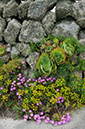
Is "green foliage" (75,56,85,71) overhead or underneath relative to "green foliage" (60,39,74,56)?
underneath

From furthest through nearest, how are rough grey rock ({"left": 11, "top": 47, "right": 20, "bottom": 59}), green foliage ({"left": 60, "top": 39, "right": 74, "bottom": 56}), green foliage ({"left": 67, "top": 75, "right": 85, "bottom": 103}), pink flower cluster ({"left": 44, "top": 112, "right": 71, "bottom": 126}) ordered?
rough grey rock ({"left": 11, "top": 47, "right": 20, "bottom": 59}) → green foliage ({"left": 60, "top": 39, "right": 74, "bottom": 56}) → green foliage ({"left": 67, "top": 75, "right": 85, "bottom": 103}) → pink flower cluster ({"left": 44, "top": 112, "right": 71, "bottom": 126})

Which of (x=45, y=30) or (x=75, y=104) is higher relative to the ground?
(x=45, y=30)

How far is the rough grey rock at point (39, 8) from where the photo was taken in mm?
3158

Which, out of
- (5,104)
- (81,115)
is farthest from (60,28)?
(5,104)

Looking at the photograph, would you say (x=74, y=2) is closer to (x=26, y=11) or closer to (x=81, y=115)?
(x=26, y=11)

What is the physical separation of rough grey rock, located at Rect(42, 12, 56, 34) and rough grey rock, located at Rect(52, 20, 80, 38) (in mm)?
154

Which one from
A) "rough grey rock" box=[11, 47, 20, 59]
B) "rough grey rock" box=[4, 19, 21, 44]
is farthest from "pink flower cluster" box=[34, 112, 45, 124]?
"rough grey rock" box=[4, 19, 21, 44]

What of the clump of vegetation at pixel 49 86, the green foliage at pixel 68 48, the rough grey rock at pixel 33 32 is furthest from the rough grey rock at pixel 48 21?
the green foliage at pixel 68 48

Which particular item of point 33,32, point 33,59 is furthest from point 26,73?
point 33,32

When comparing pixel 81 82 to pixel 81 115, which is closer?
pixel 81 115

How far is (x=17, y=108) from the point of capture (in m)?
2.69

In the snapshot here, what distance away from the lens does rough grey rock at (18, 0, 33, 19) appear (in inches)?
130

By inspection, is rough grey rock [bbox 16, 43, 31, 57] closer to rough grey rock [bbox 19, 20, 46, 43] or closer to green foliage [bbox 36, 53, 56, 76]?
rough grey rock [bbox 19, 20, 46, 43]

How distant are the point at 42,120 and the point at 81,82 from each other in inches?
48.7
